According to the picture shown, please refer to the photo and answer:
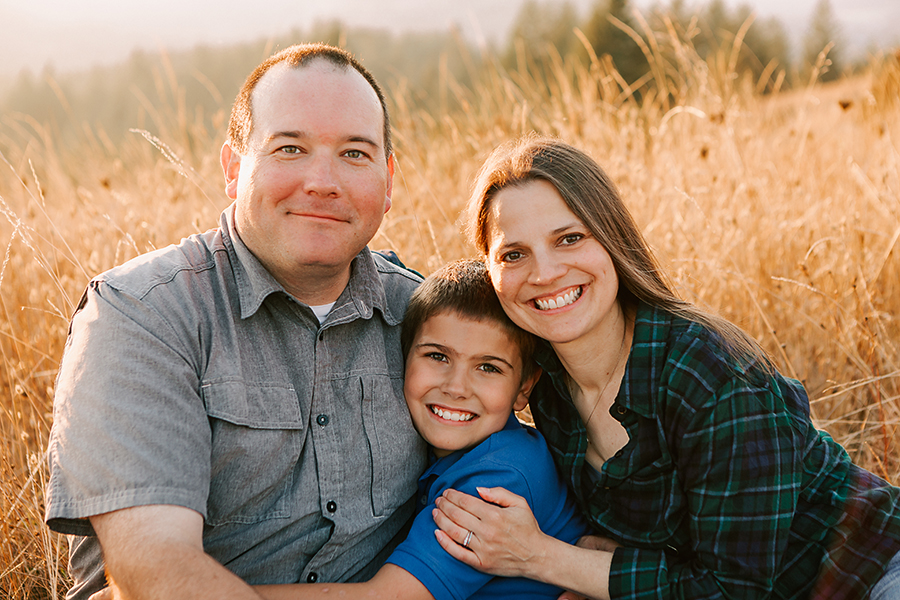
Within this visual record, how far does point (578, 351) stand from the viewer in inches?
87.4

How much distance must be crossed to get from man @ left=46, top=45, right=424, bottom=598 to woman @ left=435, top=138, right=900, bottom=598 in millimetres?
374

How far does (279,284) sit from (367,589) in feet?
3.04

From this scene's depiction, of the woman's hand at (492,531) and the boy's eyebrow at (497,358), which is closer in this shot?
the woman's hand at (492,531)

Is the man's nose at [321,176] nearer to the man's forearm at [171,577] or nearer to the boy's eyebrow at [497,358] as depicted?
the boy's eyebrow at [497,358]

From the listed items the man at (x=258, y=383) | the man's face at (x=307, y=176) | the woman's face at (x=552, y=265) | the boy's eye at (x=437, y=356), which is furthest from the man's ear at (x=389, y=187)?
the boy's eye at (x=437, y=356)

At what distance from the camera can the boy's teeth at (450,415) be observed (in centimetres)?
225

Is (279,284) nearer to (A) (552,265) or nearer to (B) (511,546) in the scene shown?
(A) (552,265)

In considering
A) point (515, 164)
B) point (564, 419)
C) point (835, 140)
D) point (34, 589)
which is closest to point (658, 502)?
point (564, 419)

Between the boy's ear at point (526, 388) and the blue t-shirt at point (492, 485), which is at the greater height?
the boy's ear at point (526, 388)

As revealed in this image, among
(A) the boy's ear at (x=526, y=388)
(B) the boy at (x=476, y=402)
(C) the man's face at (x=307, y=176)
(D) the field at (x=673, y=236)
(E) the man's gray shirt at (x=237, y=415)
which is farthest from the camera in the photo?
(D) the field at (x=673, y=236)

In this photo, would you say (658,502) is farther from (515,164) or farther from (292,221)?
(292,221)

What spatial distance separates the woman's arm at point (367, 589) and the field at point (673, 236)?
99 centimetres

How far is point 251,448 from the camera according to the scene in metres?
1.84

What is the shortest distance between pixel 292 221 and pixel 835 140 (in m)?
6.16
